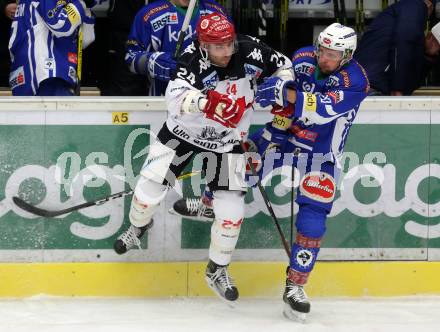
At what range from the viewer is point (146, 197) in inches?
224

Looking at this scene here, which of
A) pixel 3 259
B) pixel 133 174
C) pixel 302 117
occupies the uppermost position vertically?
pixel 302 117

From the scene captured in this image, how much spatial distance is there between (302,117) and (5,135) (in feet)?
4.53

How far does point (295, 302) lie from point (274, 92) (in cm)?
91

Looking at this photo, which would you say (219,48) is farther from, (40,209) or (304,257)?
(40,209)

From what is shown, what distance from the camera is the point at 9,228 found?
590 cm

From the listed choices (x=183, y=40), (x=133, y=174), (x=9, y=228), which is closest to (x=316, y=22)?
(x=183, y=40)

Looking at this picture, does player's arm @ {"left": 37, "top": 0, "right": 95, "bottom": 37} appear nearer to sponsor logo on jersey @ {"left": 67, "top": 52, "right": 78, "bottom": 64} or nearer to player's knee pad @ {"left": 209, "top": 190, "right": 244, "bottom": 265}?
sponsor logo on jersey @ {"left": 67, "top": 52, "right": 78, "bottom": 64}

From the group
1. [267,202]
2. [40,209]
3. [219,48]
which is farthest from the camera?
[40,209]

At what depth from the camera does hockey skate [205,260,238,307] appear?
18.7 ft

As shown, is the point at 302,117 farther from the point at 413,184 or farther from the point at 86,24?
the point at 86,24

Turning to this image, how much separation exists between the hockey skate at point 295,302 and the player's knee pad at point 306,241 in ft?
0.10

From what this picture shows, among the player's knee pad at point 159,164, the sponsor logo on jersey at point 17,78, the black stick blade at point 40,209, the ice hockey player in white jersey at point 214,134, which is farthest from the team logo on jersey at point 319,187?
the sponsor logo on jersey at point 17,78

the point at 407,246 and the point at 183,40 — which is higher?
the point at 183,40

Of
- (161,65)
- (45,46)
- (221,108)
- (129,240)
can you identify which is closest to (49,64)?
(45,46)
